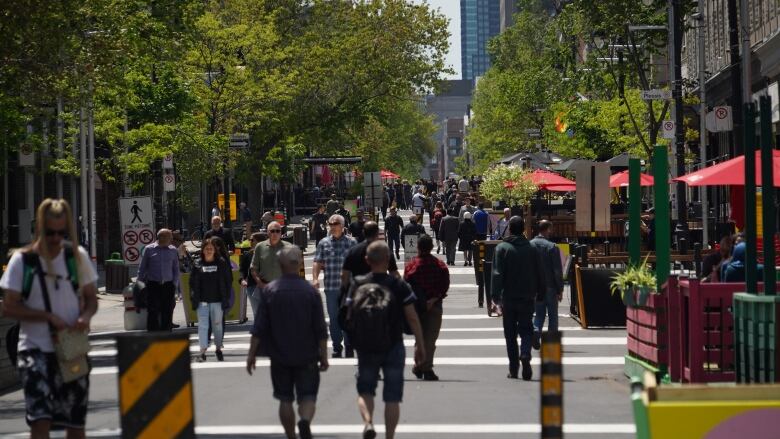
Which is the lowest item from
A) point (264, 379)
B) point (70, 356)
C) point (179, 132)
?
point (264, 379)

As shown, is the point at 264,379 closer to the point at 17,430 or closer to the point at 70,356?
the point at 17,430

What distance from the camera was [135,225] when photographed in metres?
29.4

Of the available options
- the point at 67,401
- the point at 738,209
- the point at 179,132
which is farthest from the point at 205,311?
the point at 179,132

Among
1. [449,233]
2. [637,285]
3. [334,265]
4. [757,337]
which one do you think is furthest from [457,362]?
→ [449,233]

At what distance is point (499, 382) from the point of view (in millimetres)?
16156

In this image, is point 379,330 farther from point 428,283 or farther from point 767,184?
point 428,283

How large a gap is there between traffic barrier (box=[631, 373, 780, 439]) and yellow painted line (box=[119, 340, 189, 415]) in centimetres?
246

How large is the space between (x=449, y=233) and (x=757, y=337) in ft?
Result: 97.0

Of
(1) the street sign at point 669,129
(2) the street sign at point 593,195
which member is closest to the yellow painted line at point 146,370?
(2) the street sign at point 593,195

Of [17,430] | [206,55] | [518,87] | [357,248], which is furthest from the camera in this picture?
[518,87]

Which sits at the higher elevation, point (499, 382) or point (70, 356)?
point (70, 356)

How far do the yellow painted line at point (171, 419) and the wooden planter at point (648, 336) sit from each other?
7.17m

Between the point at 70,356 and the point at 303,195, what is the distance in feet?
249

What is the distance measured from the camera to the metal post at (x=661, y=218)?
14781mm
